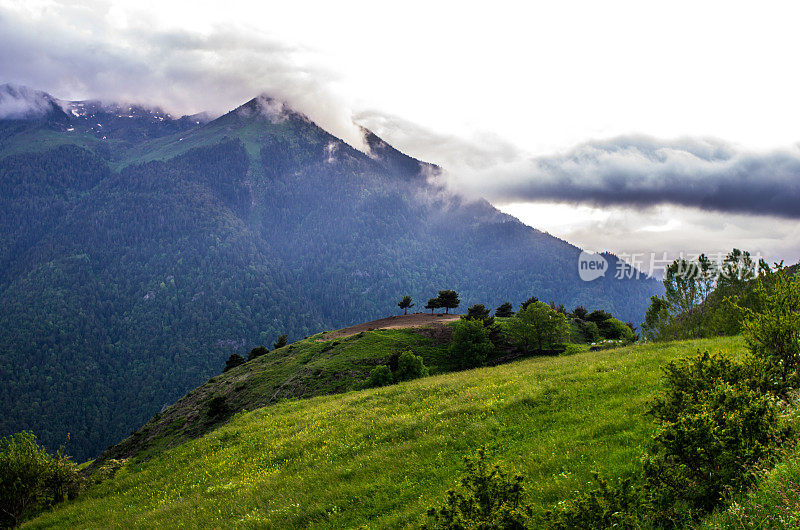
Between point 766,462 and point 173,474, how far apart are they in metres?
26.9

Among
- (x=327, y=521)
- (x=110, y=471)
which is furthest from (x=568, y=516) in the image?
(x=110, y=471)

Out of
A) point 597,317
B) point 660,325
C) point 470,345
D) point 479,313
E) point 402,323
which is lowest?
point 402,323

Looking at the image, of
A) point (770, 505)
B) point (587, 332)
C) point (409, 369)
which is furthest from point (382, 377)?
point (587, 332)

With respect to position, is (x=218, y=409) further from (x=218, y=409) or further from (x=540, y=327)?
(x=540, y=327)

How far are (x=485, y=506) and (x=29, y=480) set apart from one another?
29.0m

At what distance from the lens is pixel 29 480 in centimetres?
2253

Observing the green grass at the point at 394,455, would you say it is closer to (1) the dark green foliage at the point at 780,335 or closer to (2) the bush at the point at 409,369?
(1) the dark green foliage at the point at 780,335

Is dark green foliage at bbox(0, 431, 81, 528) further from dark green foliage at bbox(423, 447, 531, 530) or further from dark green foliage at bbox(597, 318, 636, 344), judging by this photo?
dark green foliage at bbox(597, 318, 636, 344)

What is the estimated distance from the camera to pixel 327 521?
41.3 ft

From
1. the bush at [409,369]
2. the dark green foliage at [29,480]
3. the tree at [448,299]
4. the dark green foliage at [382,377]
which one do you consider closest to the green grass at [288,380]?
the dark green foliage at [382,377]

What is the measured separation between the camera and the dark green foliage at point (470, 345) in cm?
5619

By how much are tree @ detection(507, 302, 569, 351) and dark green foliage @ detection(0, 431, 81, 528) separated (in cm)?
5259

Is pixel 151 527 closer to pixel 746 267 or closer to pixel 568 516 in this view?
pixel 568 516

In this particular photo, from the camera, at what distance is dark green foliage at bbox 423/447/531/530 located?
20.6ft
